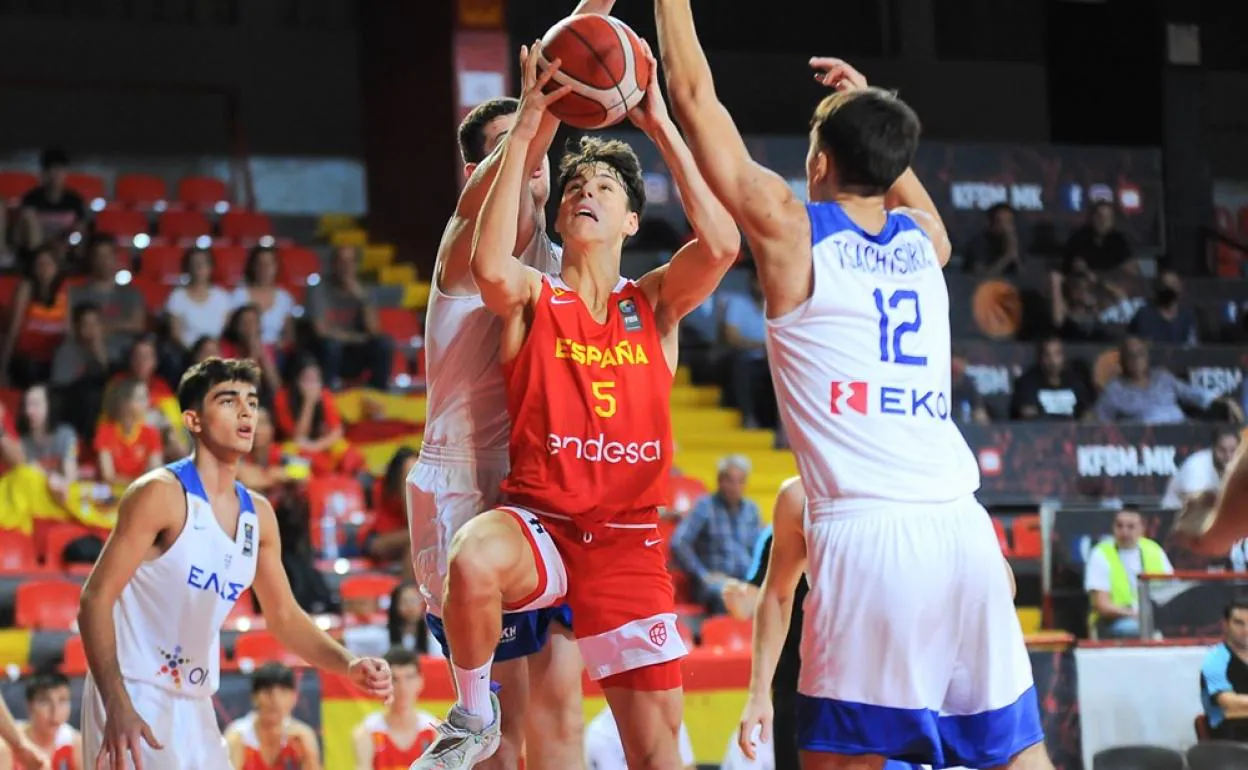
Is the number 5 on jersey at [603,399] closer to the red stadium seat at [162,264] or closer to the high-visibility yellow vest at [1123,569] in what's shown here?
the high-visibility yellow vest at [1123,569]

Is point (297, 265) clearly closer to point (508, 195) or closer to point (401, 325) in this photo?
point (401, 325)

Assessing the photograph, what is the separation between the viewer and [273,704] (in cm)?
760

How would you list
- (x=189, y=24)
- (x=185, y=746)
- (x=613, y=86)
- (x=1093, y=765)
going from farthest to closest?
(x=189, y=24), (x=1093, y=765), (x=185, y=746), (x=613, y=86)

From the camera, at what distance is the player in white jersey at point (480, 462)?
4.95m

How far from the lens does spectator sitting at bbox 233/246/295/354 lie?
12680 millimetres

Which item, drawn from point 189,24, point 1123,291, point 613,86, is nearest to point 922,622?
point 613,86

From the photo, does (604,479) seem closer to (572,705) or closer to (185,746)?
(572,705)

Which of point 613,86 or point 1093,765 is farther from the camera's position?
point 1093,765

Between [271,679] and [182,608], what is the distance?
2.12m

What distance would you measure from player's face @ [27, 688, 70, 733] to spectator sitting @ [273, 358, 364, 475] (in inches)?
162

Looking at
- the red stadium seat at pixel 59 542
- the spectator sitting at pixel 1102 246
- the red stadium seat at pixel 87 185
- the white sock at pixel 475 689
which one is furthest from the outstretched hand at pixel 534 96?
the spectator sitting at pixel 1102 246

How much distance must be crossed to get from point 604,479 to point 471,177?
977mm

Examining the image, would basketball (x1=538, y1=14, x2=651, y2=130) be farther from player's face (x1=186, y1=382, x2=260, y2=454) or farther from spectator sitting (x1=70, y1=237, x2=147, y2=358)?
spectator sitting (x1=70, y1=237, x2=147, y2=358)

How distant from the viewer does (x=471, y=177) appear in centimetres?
499
